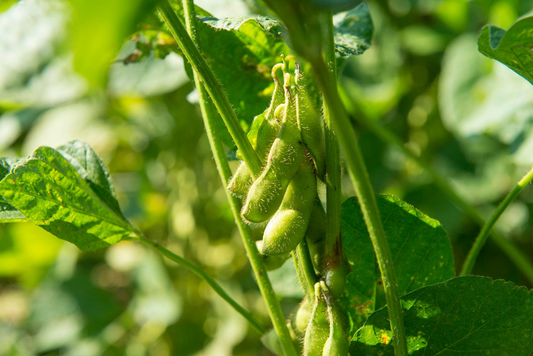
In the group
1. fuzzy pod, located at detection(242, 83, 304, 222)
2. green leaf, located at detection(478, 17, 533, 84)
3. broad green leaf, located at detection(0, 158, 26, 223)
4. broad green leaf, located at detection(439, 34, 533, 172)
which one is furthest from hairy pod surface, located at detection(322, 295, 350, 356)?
broad green leaf, located at detection(439, 34, 533, 172)

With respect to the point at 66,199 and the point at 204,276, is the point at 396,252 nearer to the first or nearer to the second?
the point at 204,276

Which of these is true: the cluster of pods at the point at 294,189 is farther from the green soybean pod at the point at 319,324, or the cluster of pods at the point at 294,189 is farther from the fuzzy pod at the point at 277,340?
the fuzzy pod at the point at 277,340

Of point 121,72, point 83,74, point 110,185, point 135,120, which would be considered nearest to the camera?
point 83,74

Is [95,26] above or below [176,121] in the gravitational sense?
Result: above

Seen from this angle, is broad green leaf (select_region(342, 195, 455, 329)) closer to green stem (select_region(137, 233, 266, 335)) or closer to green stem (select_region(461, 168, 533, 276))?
green stem (select_region(461, 168, 533, 276))

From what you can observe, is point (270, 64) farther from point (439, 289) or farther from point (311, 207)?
point (439, 289)

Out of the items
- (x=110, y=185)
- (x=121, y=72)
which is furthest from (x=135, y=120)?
(x=110, y=185)

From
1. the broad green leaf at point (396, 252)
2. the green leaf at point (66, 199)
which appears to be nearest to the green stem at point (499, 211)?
the broad green leaf at point (396, 252)
